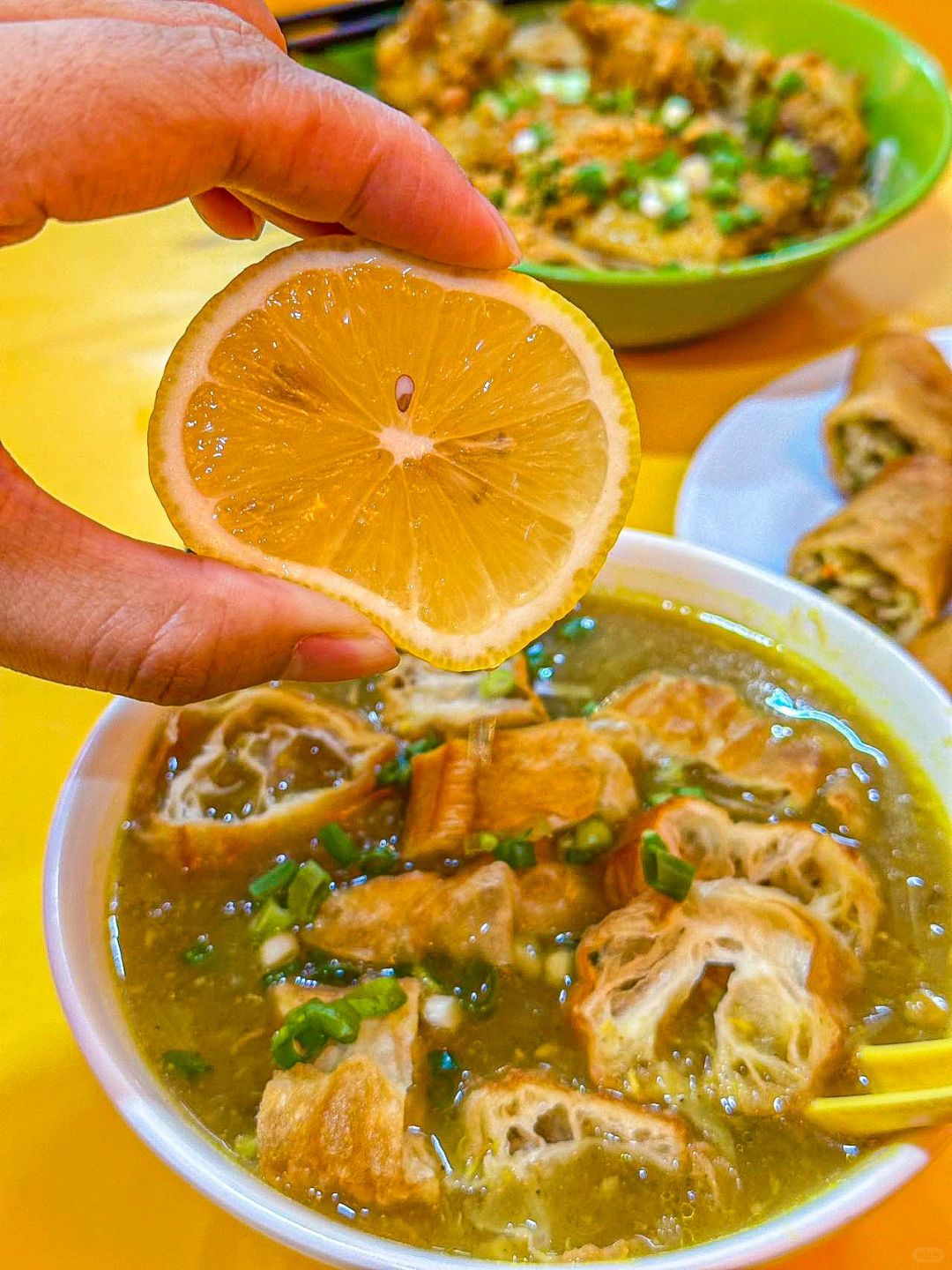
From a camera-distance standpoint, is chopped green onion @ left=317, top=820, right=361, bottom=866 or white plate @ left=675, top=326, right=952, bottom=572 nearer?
chopped green onion @ left=317, top=820, right=361, bottom=866

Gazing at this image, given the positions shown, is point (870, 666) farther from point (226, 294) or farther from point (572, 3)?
point (572, 3)

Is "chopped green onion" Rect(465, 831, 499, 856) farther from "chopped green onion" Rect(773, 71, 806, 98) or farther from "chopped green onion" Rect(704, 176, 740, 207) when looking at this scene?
"chopped green onion" Rect(773, 71, 806, 98)

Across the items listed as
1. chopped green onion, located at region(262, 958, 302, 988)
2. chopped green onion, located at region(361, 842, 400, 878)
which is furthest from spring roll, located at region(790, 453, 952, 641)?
chopped green onion, located at region(262, 958, 302, 988)

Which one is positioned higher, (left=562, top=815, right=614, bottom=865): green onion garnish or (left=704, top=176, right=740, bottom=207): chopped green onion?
(left=704, top=176, right=740, bottom=207): chopped green onion

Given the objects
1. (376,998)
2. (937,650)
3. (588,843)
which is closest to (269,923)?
(376,998)

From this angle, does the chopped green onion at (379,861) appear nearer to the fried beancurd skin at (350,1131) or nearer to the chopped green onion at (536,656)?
the fried beancurd skin at (350,1131)

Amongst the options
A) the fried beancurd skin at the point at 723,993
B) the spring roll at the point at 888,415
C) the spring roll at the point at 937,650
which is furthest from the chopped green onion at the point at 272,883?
the spring roll at the point at 888,415

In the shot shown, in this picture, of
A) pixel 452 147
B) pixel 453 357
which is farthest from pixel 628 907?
pixel 452 147
